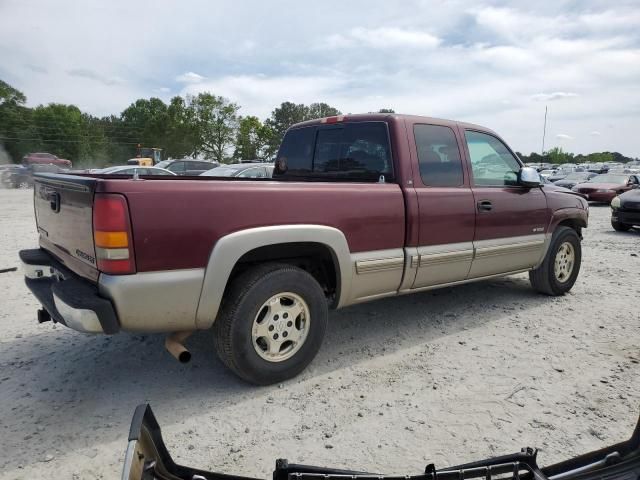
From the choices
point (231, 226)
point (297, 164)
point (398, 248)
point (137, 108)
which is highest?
point (137, 108)

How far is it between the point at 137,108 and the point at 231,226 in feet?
293

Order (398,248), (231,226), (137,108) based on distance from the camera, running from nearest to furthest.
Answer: (231,226)
(398,248)
(137,108)

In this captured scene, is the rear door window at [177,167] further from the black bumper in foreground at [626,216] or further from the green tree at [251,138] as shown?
the green tree at [251,138]

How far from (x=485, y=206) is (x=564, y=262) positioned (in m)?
1.88

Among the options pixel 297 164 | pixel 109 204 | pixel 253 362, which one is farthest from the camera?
pixel 297 164

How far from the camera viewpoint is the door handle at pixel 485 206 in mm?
4148

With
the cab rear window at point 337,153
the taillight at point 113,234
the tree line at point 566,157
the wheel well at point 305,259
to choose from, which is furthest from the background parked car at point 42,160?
the tree line at point 566,157

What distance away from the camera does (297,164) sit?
460 centimetres

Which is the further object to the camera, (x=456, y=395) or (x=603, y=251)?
(x=603, y=251)

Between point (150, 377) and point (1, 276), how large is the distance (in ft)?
13.1

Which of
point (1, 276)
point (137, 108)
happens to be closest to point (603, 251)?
point (1, 276)

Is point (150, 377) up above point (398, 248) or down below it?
below

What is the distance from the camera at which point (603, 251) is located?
28.3ft

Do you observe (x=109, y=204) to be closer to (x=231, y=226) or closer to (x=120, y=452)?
(x=231, y=226)
